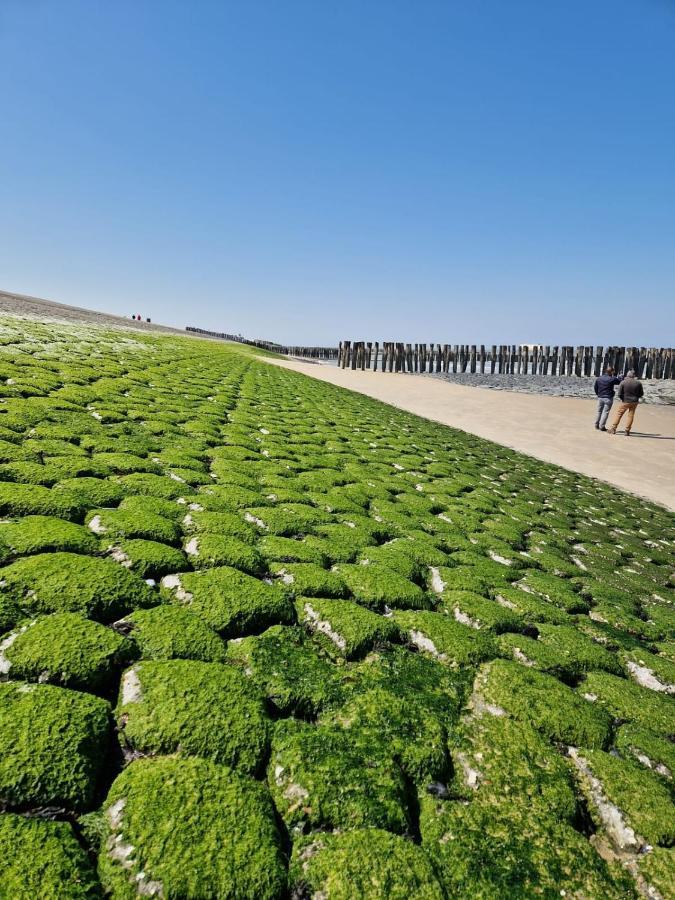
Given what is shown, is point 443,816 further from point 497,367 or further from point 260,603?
point 497,367

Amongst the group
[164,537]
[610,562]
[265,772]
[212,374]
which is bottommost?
[610,562]

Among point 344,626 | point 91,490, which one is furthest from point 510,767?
point 91,490

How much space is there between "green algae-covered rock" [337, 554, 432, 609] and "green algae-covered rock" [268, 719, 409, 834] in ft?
4.40

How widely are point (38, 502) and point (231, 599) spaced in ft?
5.65

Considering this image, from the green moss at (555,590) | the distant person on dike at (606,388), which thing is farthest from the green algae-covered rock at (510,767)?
the distant person on dike at (606,388)

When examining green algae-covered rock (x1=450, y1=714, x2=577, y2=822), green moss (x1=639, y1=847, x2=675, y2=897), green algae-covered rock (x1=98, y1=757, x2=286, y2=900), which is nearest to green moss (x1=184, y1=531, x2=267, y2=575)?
green algae-covered rock (x1=98, y1=757, x2=286, y2=900)

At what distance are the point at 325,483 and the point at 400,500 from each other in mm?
986

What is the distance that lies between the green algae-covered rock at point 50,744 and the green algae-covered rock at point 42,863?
0.10 meters

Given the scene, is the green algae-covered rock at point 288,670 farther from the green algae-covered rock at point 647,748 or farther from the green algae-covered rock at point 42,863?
the green algae-covered rock at point 647,748

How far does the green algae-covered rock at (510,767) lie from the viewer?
2.16 m

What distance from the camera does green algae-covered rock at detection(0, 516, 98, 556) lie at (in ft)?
9.85

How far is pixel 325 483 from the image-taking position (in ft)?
20.1

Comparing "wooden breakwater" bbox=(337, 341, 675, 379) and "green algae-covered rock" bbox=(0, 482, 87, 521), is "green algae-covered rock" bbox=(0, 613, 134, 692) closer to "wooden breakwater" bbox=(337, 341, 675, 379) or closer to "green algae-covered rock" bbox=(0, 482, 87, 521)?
"green algae-covered rock" bbox=(0, 482, 87, 521)

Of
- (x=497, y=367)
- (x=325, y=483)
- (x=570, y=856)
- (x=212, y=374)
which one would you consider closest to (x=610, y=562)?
(x=325, y=483)
